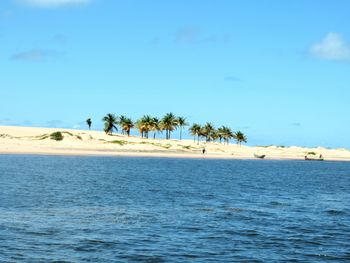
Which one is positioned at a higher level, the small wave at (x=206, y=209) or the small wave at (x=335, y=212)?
the small wave at (x=206, y=209)

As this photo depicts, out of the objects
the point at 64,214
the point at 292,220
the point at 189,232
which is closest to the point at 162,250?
the point at 189,232

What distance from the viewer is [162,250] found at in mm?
22922

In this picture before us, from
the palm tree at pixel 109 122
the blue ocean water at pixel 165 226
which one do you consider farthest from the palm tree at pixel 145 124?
the blue ocean water at pixel 165 226

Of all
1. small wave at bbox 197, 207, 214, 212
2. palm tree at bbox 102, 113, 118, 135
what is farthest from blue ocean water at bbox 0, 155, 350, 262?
palm tree at bbox 102, 113, 118, 135

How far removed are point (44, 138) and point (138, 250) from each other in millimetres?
133894

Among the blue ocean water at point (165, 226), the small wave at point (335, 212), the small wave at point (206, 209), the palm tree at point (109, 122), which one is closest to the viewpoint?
the blue ocean water at point (165, 226)

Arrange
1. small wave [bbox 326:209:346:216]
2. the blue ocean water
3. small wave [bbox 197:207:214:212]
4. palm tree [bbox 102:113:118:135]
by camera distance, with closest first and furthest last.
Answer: the blue ocean water
small wave [bbox 197:207:214:212]
small wave [bbox 326:209:346:216]
palm tree [bbox 102:113:118:135]

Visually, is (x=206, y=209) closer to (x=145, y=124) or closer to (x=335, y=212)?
(x=335, y=212)

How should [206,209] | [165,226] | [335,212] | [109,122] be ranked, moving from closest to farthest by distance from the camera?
[165,226]
[206,209]
[335,212]
[109,122]

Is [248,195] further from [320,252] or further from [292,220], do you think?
[320,252]

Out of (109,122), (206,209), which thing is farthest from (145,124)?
(206,209)

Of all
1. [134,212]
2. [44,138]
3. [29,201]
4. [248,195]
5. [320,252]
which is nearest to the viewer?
[320,252]

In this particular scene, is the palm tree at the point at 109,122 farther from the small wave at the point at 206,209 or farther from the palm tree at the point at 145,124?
the small wave at the point at 206,209

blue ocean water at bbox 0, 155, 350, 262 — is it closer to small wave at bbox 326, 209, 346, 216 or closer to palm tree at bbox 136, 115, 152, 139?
small wave at bbox 326, 209, 346, 216
